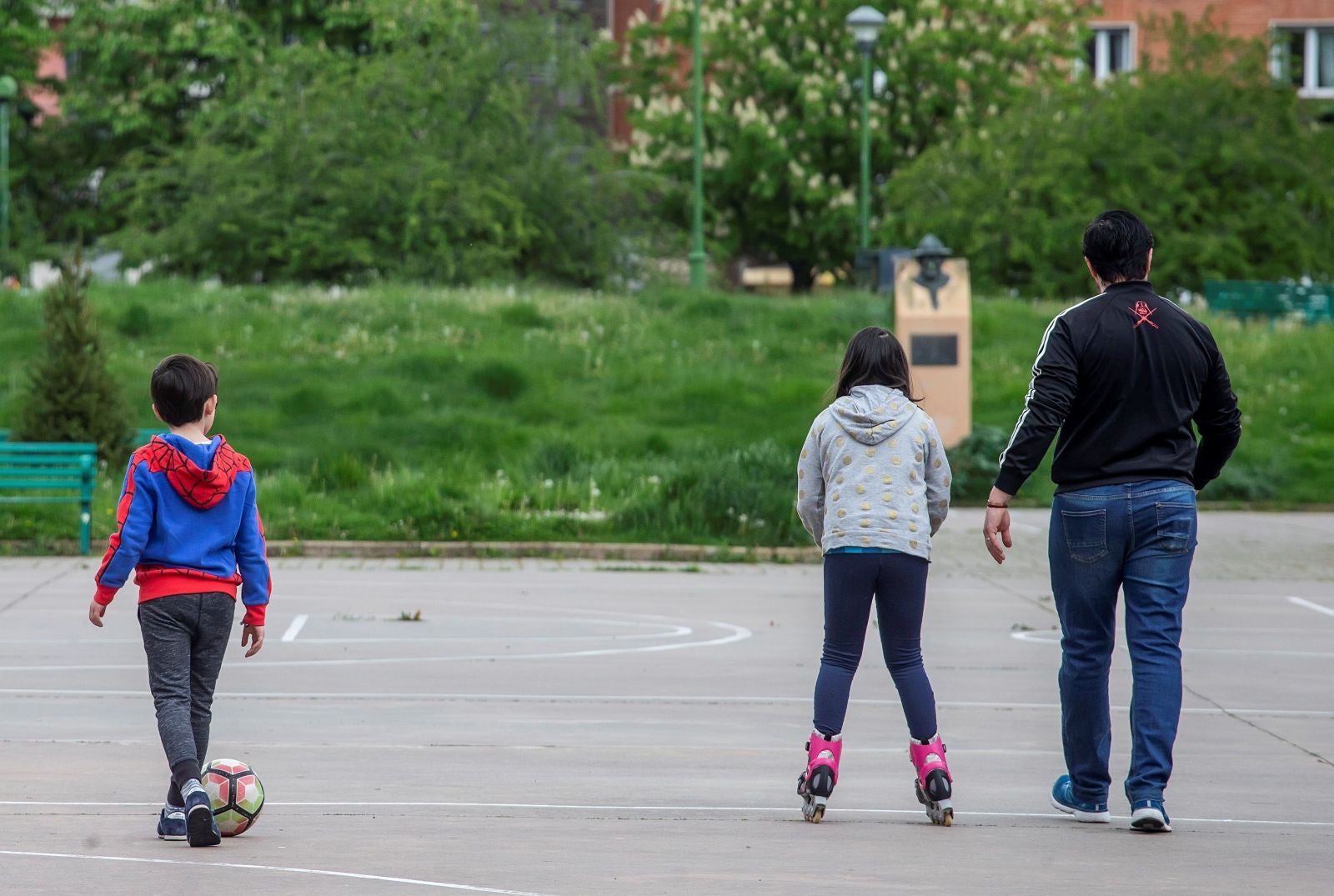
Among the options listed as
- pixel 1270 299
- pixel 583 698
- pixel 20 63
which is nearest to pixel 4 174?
pixel 20 63

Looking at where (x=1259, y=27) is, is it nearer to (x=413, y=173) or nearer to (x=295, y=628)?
(x=413, y=173)

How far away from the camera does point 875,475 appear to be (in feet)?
22.0

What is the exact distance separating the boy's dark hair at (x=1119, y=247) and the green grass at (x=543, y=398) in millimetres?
12125

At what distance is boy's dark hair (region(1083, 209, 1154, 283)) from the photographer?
6668mm

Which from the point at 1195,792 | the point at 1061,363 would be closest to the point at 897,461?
the point at 1061,363

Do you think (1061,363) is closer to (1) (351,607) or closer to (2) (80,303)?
(1) (351,607)

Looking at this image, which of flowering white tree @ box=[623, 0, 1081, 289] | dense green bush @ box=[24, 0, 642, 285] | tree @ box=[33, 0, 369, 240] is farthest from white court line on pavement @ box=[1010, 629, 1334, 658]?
flowering white tree @ box=[623, 0, 1081, 289]

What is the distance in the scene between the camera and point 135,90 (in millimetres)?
50062

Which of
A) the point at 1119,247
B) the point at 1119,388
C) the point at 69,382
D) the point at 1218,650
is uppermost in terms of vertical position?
the point at 1119,247

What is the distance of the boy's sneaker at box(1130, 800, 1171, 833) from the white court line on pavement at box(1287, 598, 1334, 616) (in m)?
8.39

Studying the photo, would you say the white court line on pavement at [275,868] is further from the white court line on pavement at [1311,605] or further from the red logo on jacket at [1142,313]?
the white court line on pavement at [1311,605]

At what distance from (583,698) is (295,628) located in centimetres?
332

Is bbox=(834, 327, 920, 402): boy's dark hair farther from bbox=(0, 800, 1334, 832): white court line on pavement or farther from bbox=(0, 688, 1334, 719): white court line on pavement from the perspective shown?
bbox=(0, 688, 1334, 719): white court line on pavement

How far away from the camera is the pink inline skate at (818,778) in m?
6.57
